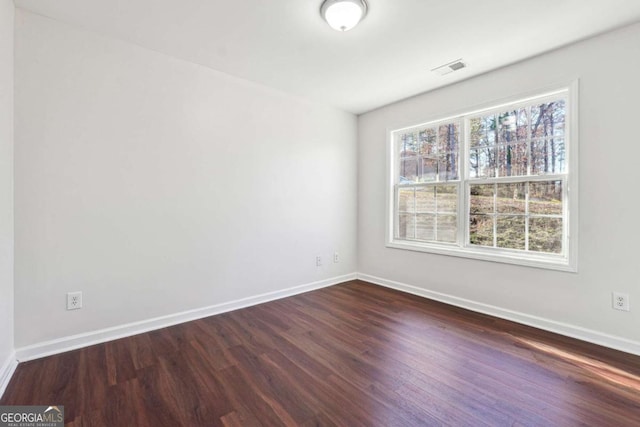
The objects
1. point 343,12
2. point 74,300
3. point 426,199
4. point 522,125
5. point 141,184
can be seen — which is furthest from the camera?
point 426,199

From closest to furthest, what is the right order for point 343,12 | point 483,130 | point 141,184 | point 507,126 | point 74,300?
point 343,12 < point 74,300 < point 141,184 < point 507,126 < point 483,130

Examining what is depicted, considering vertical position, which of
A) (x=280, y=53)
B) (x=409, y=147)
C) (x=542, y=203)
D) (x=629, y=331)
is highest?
(x=280, y=53)

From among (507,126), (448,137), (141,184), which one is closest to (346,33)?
(448,137)

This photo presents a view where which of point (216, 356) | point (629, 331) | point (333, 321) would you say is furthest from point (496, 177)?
point (216, 356)

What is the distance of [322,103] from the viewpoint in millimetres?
3883

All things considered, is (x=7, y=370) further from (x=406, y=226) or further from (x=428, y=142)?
(x=428, y=142)

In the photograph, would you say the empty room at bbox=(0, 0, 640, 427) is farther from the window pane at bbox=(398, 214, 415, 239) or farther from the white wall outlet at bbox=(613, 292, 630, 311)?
the window pane at bbox=(398, 214, 415, 239)

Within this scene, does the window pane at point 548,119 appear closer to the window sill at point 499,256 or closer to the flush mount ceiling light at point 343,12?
the window sill at point 499,256

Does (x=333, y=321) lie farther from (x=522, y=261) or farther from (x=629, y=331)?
(x=629, y=331)

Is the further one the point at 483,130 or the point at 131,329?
the point at 483,130

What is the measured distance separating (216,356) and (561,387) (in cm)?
229

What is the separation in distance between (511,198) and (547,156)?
48 centimetres

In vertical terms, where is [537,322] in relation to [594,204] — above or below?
below

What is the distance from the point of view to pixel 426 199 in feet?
12.0
